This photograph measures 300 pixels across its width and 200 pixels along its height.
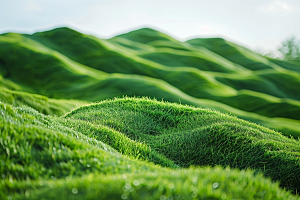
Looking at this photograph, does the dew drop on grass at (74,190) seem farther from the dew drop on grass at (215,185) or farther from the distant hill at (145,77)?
the distant hill at (145,77)

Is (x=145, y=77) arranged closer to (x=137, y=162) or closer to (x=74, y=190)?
(x=137, y=162)

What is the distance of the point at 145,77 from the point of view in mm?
17984

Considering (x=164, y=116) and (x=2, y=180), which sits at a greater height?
(x=2, y=180)

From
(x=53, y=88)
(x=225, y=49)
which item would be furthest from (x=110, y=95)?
(x=225, y=49)

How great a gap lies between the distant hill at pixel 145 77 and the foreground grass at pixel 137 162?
6.30 metres

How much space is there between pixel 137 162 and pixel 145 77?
50.5 ft

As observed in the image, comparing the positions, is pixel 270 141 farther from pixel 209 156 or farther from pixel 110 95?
pixel 110 95

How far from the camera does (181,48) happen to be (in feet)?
107

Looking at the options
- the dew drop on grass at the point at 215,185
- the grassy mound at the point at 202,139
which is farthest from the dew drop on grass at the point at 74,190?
the grassy mound at the point at 202,139

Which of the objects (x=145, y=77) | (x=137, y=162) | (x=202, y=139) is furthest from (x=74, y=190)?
(x=145, y=77)

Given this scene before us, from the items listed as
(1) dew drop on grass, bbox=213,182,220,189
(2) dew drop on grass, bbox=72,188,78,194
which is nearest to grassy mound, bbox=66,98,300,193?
(1) dew drop on grass, bbox=213,182,220,189

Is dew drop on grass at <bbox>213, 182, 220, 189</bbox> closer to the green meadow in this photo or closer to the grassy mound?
the green meadow

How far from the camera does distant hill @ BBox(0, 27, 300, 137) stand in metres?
15.7

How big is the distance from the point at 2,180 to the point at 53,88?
1820 cm
